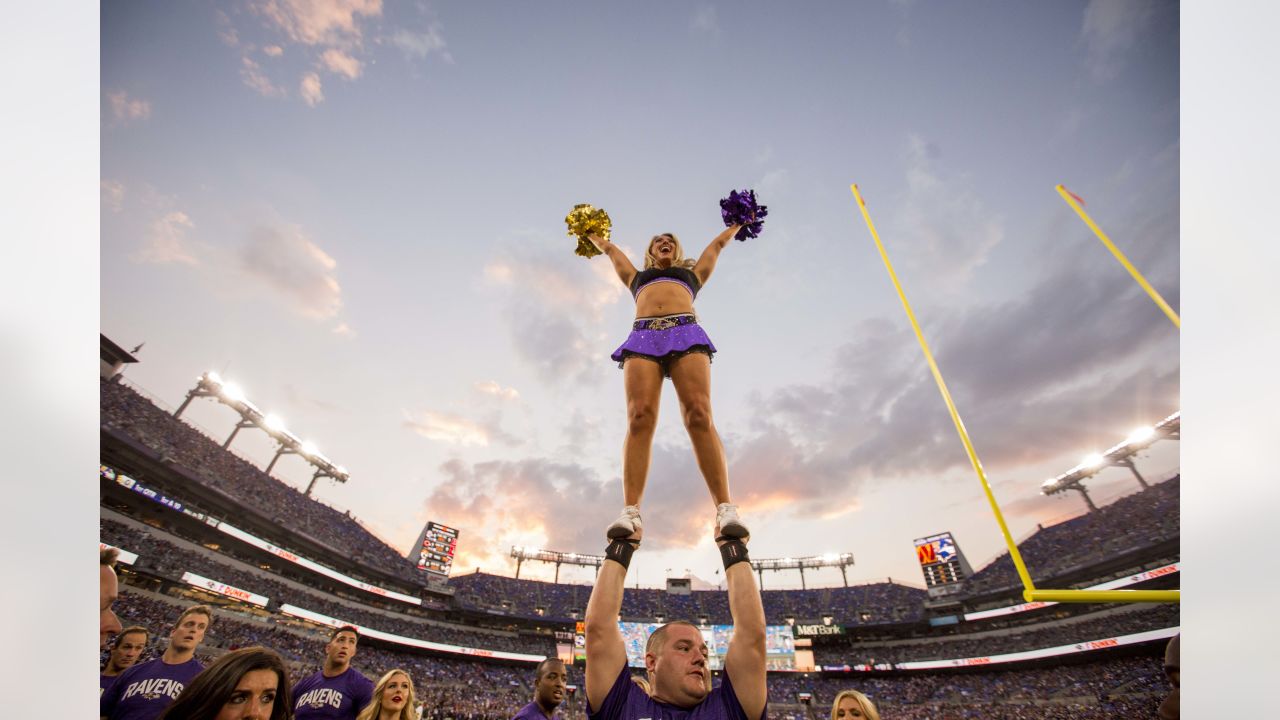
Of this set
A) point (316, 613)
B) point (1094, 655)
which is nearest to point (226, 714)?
point (316, 613)

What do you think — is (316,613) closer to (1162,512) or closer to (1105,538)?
(1105,538)

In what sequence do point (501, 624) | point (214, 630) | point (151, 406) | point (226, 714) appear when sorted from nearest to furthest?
point (226, 714)
point (214, 630)
point (151, 406)
point (501, 624)

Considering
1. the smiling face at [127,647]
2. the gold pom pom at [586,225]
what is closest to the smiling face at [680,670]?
the gold pom pom at [586,225]

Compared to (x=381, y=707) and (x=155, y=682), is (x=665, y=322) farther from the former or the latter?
(x=155, y=682)

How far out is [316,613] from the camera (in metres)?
35.8

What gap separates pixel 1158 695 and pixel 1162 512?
518 inches

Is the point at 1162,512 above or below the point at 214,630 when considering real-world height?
above

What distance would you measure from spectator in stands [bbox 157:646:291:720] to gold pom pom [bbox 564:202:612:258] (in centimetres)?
371

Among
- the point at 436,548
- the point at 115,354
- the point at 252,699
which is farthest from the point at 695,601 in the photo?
the point at 252,699

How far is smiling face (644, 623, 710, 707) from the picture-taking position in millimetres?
2615

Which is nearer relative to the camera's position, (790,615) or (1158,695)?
(1158,695)

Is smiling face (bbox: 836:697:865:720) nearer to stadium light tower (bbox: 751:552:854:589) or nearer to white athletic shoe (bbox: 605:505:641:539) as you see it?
white athletic shoe (bbox: 605:505:641:539)

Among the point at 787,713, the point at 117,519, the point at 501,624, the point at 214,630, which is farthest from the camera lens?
the point at 501,624

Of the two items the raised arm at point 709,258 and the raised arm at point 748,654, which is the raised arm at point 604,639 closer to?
the raised arm at point 748,654
